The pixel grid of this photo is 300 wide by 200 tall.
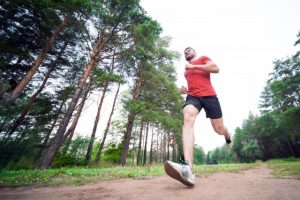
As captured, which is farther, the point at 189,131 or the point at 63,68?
the point at 63,68

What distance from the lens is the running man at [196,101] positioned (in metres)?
2.87

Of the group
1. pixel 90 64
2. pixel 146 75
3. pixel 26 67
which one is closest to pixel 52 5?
pixel 90 64

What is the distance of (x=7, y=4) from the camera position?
1138cm

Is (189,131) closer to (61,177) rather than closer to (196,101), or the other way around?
(196,101)

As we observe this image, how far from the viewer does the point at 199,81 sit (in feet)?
10.8

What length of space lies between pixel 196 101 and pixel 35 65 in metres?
11.1

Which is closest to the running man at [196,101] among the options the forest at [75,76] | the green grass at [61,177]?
the green grass at [61,177]

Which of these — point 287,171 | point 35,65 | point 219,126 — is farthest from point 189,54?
point 35,65

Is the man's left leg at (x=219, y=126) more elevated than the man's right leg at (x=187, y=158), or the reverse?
the man's left leg at (x=219, y=126)

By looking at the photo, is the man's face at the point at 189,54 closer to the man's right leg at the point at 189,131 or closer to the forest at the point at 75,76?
the man's right leg at the point at 189,131

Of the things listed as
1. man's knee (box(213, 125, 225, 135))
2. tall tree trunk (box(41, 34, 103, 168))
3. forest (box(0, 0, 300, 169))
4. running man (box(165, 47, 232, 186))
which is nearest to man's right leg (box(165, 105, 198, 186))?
running man (box(165, 47, 232, 186))

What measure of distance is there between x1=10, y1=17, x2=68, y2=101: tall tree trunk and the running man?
8.81 metres

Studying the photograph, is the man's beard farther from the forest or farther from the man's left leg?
the forest

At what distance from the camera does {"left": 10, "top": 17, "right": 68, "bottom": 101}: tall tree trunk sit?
9.89 meters
